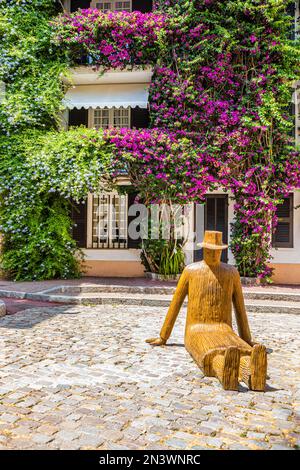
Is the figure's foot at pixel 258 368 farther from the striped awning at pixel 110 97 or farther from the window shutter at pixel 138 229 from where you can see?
the striped awning at pixel 110 97

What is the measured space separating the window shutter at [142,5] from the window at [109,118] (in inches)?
142

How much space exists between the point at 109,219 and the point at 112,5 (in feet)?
26.2

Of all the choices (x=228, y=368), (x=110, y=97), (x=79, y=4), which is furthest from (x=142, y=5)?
(x=228, y=368)

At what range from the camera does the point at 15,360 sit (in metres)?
5.34

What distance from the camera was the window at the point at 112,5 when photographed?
53.9ft

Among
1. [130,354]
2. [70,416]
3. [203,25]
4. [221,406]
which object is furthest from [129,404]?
[203,25]

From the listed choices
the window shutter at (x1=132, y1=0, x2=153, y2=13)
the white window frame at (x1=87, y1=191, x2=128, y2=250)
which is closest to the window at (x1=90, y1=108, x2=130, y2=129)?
the white window frame at (x1=87, y1=191, x2=128, y2=250)

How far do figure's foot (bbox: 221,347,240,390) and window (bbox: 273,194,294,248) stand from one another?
11264 millimetres

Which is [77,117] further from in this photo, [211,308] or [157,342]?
[211,308]

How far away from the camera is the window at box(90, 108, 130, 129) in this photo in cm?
1650

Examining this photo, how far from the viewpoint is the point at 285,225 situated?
15.0 meters

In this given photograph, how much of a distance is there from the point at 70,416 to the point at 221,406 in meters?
1.32

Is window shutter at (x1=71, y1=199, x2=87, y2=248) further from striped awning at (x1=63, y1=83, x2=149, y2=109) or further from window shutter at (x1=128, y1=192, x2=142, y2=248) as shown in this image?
striped awning at (x1=63, y1=83, x2=149, y2=109)
